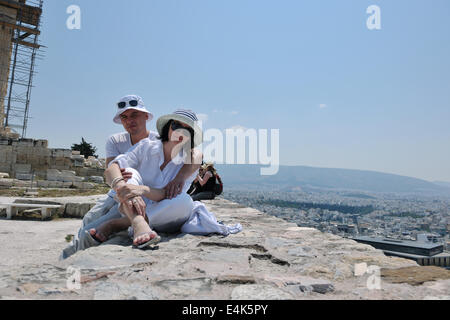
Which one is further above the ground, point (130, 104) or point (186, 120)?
point (130, 104)

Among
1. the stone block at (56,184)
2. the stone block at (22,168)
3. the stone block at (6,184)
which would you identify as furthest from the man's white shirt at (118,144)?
the stone block at (22,168)

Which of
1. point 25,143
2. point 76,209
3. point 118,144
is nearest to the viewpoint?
point 118,144

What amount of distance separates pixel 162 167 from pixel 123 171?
0.43 m

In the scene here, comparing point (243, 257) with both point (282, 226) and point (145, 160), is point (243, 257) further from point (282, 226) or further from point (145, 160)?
point (282, 226)

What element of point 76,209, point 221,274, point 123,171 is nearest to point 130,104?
point 123,171

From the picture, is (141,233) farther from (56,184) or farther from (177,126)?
(56,184)

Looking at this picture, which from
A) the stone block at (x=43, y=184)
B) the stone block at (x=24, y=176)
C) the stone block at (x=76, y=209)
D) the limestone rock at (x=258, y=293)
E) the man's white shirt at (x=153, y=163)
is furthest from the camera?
the stone block at (x=24, y=176)

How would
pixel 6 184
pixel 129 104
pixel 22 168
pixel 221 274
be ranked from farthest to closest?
1. pixel 22 168
2. pixel 6 184
3. pixel 129 104
4. pixel 221 274

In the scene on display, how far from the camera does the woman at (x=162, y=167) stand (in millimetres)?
2895

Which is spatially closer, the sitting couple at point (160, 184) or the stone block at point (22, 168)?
the sitting couple at point (160, 184)

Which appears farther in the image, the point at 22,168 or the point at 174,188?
the point at 22,168

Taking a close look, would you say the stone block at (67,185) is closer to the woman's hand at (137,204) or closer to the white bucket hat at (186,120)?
the white bucket hat at (186,120)

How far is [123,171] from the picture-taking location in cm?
285
